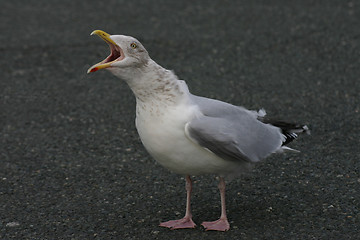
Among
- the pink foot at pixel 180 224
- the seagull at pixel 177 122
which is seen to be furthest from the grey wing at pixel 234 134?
the pink foot at pixel 180 224

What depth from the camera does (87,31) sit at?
9.97 meters

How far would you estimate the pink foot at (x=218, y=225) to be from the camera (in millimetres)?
4555

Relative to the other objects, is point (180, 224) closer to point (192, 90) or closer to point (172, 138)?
Answer: point (172, 138)

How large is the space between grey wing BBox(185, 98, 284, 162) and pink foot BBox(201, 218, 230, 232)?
1.71 feet

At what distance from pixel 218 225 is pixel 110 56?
152cm

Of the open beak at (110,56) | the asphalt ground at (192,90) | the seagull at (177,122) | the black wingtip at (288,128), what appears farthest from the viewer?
the black wingtip at (288,128)

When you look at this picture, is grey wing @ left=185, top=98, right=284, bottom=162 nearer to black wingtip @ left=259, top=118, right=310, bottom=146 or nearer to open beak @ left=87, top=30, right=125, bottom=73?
black wingtip @ left=259, top=118, right=310, bottom=146

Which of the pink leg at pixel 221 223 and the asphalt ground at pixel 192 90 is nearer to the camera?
the pink leg at pixel 221 223

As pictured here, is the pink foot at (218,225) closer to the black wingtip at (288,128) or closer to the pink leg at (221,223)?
the pink leg at (221,223)

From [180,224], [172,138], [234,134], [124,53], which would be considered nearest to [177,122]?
[172,138]

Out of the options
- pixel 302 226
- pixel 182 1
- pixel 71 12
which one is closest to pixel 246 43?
pixel 182 1

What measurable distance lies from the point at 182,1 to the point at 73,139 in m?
5.50

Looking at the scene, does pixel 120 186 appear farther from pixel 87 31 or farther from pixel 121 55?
pixel 87 31

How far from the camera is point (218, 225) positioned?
4586 millimetres
